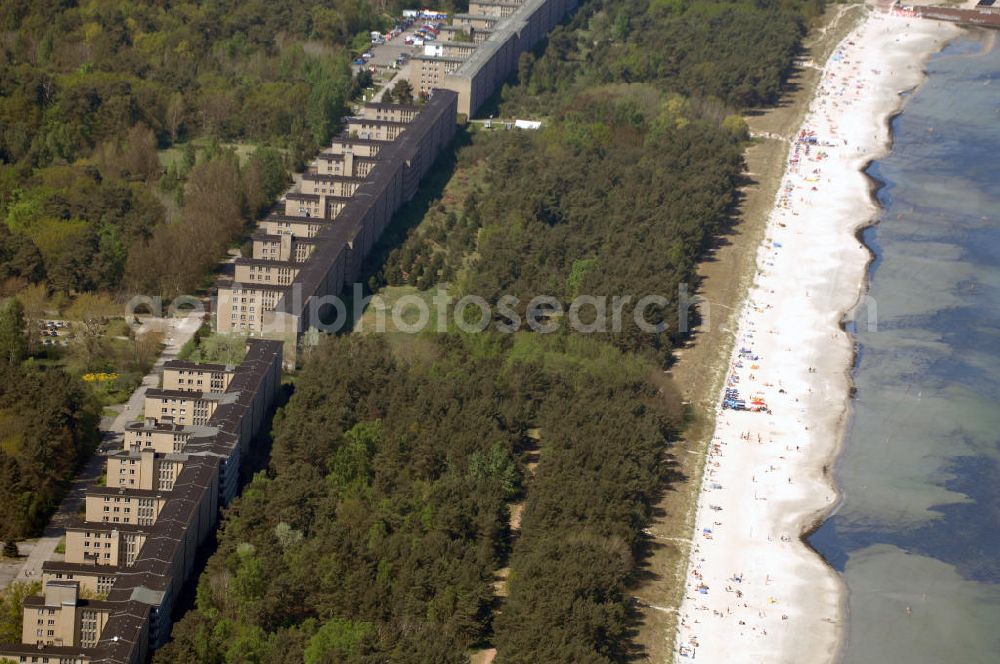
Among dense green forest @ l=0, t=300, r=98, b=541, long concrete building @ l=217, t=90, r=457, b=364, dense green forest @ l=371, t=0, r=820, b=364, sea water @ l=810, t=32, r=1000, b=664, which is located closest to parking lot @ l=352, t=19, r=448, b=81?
dense green forest @ l=371, t=0, r=820, b=364

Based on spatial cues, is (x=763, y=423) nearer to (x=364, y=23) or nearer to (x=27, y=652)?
(x=27, y=652)

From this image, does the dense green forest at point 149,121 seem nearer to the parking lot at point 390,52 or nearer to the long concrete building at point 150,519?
the parking lot at point 390,52

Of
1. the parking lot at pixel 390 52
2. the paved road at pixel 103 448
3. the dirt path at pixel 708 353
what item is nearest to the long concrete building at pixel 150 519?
the paved road at pixel 103 448

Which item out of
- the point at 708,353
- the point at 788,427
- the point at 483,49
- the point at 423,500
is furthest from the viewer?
the point at 483,49

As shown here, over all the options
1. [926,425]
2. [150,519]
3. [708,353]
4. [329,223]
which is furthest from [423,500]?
[329,223]

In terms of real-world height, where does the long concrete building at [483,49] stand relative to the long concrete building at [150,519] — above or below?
above

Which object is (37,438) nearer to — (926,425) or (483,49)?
(926,425)

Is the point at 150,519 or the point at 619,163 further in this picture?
the point at 619,163
